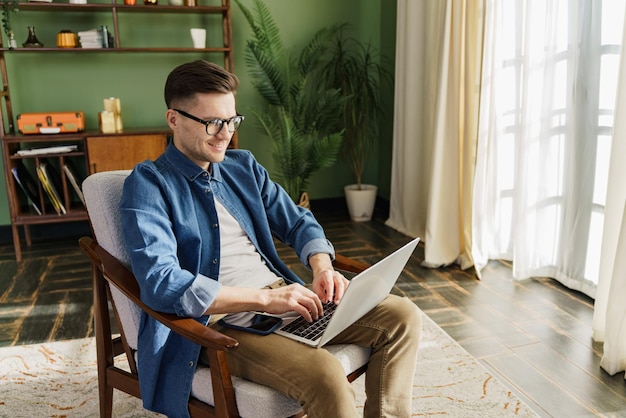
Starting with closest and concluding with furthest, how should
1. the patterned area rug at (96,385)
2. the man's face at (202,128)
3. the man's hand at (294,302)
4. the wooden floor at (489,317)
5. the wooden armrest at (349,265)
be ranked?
the man's hand at (294,302) < the man's face at (202,128) < the wooden armrest at (349,265) < the patterned area rug at (96,385) < the wooden floor at (489,317)

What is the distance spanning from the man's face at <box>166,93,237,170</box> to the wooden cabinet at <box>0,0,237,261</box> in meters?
2.31

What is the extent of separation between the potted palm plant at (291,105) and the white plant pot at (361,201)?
399 mm

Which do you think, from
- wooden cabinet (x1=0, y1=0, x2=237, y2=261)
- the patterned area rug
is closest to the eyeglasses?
the patterned area rug

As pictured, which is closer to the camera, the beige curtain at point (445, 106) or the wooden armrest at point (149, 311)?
the wooden armrest at point (149, 311)

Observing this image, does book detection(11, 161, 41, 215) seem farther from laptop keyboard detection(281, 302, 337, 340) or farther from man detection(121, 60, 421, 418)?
laptop keyboard detection(281, 302, 337, 340)

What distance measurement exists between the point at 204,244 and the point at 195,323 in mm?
275

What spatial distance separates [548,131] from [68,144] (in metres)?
3.19

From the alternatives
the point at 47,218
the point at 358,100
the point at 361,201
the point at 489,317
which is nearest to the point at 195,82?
the point at 489,317

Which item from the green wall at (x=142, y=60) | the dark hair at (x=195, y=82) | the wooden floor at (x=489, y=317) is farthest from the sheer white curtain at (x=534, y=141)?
the dark hair at (x=195, y=82)

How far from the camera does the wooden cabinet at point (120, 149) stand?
371 cm

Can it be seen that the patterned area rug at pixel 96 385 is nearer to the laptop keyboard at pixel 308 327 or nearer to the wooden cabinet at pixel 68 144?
the laptop keyboard at pixel 308 327

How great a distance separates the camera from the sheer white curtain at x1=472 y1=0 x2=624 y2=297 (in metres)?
2.67

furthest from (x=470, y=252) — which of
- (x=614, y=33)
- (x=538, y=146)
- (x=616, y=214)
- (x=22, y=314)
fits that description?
(x=22, y=314)

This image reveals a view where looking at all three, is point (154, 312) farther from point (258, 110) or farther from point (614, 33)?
point (258, 110)
